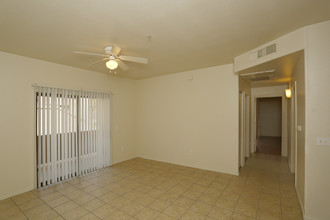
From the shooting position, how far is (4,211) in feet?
8.18

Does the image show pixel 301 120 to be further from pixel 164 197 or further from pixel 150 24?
pixel 150 24

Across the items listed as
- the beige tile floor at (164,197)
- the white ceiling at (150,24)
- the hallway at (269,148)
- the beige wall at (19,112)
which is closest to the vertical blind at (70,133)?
the beige wall at (19,112)

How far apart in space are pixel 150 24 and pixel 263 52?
1.96 meters

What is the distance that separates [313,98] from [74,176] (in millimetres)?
4706

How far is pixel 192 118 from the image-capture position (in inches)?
172

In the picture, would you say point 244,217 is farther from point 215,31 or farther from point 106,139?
point 106,139

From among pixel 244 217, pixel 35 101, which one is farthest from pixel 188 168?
pixel 35 101

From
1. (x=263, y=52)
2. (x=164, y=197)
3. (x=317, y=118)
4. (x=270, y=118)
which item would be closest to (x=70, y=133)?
(x=164, y=197)

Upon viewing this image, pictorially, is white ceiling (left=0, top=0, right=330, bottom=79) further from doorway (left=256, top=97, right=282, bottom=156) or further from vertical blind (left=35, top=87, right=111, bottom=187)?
doorway (left=256, top=97, right=282, bottom=156)

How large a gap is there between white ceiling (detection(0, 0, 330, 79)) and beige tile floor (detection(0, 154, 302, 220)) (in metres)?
2.60

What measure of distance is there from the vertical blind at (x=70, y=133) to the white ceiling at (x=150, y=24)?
104 cm

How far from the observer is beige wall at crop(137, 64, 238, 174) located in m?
3.84

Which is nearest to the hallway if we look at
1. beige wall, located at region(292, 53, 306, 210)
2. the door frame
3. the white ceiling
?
the door frame

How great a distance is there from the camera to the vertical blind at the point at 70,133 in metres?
3.31
